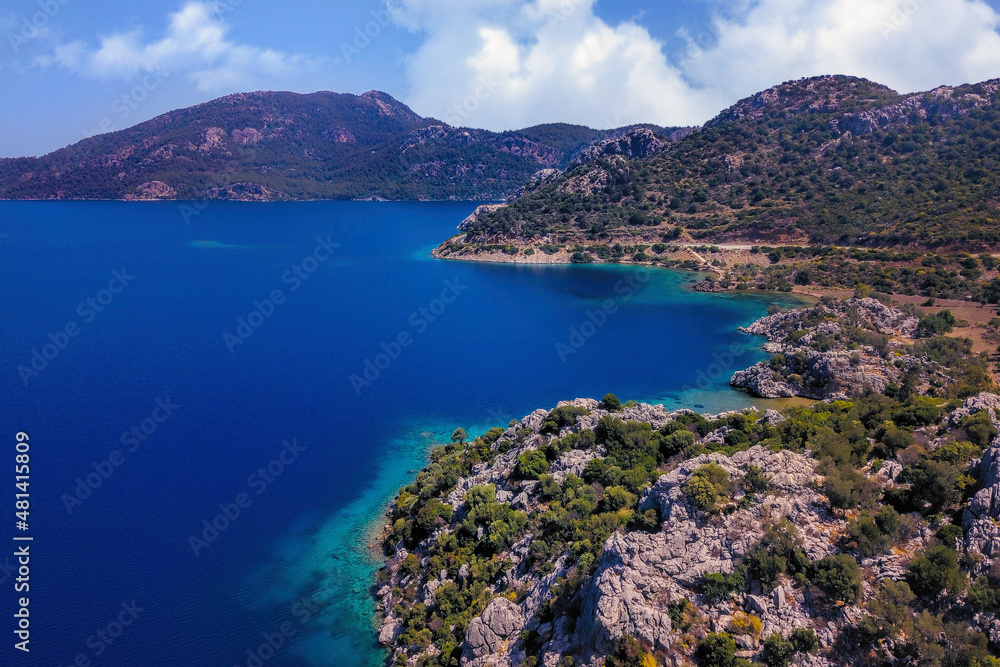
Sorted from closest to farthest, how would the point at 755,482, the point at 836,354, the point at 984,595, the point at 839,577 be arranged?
the point at 984,595, the point at 839,577, the point at 755,482, the point at 836,354

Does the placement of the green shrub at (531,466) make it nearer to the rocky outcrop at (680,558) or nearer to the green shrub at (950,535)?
the rocky outcrop at (680,558)

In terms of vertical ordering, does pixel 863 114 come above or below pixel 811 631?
above

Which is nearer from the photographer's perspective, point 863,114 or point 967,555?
point 967,555

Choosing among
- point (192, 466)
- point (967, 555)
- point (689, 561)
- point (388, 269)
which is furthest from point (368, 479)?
point (388, 269)

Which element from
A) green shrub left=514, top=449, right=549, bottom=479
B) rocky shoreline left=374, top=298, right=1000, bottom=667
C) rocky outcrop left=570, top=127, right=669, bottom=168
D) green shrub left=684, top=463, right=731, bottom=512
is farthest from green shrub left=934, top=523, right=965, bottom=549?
rocky outcrop left=570, top=127, right=669, bottom=168

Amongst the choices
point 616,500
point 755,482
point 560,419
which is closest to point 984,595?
point 755,482

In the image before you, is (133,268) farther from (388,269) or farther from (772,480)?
(772,480)

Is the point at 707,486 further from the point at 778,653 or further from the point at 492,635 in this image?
the point at 492,635

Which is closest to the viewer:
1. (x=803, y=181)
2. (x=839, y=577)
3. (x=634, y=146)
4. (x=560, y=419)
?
(x=839, y=577)
